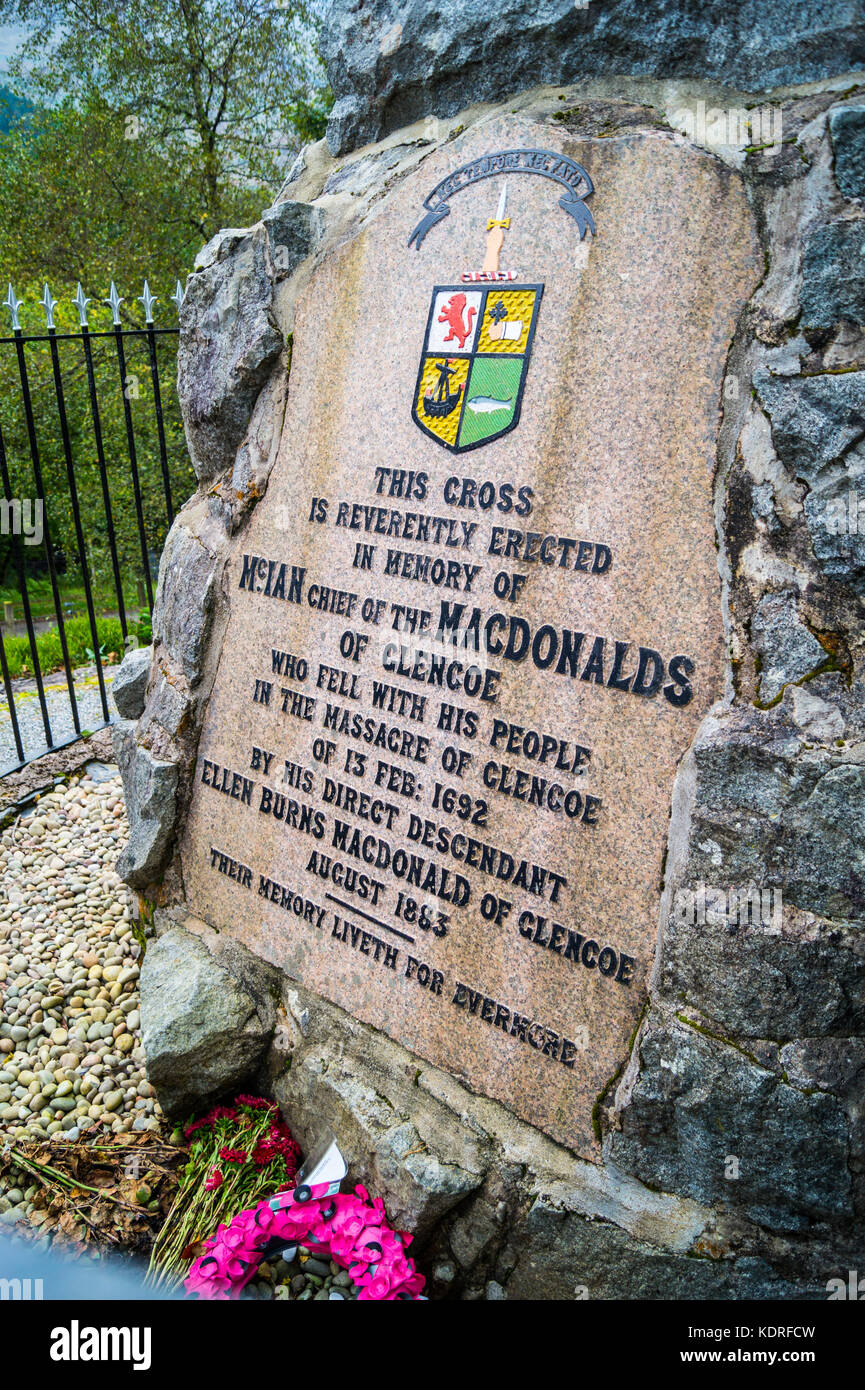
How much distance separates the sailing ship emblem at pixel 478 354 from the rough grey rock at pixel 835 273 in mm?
742

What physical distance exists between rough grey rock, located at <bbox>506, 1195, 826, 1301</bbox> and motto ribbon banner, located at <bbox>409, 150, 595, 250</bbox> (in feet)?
8.38

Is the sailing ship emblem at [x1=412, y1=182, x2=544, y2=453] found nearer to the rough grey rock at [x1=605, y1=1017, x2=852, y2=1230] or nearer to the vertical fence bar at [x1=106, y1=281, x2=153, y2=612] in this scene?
the rough grey rock at [x1=605, y1=1017, x2=852, y2=1230]

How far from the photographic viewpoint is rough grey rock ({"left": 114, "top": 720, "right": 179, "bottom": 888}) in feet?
11.7

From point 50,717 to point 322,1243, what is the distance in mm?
4431

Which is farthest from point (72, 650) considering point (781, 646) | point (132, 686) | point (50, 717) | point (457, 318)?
point (781, 646)

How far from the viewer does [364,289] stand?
3.09 m

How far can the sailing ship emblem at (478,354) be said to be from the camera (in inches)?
104

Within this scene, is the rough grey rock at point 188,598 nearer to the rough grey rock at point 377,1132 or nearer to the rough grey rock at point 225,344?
the rough grey rock at point 225,344

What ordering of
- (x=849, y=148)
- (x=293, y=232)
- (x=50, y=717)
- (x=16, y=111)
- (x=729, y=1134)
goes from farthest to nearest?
(x=16, y=111) → (x=50, y=717) → (x=293, y=232) → (x=729, y=1134) → (x=849, y=148)

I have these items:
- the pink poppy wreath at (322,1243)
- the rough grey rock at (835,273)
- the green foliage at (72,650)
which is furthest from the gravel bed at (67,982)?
the green foliage at (72,650)

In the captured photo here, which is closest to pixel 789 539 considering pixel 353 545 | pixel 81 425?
pixel 353 545

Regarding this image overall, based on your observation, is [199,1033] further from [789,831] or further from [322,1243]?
[789,831]

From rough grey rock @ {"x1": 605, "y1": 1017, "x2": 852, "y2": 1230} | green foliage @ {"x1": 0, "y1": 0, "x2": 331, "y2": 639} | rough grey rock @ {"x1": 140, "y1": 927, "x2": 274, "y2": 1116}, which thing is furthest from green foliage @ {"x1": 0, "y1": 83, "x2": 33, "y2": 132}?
rough grey rock @ {"x1": 605, "y1": 1017, "x2": 852, "y2": 1230}

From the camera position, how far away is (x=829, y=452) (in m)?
2.13
